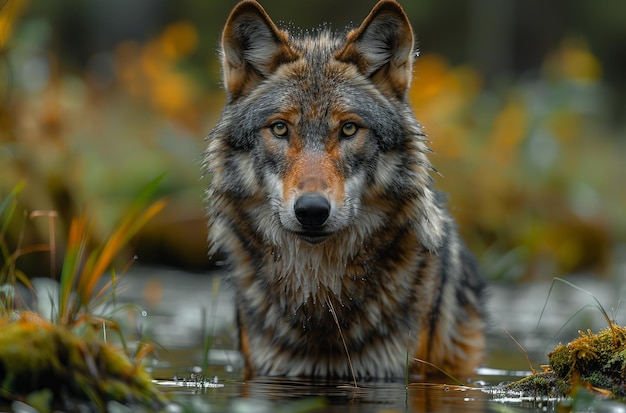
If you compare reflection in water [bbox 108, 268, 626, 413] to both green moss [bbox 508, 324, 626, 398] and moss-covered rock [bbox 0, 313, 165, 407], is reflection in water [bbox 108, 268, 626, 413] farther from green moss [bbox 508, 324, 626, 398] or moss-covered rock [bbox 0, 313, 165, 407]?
moss-covered rock [bbox 0, 313, 165, 407]

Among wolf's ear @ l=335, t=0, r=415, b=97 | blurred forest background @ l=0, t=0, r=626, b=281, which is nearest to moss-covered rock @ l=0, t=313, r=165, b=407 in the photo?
wolf's ear @ l=335, t=0, r=415, b=97

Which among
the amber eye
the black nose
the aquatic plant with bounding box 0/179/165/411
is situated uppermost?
A: the amber eye

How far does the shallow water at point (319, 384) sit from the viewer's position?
3922 millimetres

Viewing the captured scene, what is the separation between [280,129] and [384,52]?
0.82 meters

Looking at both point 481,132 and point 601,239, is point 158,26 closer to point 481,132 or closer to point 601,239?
point 481,132

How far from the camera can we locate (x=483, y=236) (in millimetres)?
12039

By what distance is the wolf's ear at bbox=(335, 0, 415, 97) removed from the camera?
209 inches

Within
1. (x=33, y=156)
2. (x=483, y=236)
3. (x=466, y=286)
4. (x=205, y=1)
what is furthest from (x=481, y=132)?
(x=205, y=1)

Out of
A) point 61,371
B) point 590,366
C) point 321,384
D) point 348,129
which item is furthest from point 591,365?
point 61,371

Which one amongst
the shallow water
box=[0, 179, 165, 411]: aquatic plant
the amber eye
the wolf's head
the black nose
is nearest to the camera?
box=[0, 179, 165, 411]: aquatic plant

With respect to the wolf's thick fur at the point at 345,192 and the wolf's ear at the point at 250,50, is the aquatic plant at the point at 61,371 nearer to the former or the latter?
the wolf's thick fur at the point at 345,192

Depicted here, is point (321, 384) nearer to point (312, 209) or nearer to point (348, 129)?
point (312, 209)

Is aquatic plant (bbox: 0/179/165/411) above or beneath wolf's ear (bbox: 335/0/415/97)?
beneath

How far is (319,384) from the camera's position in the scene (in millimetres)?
4836
